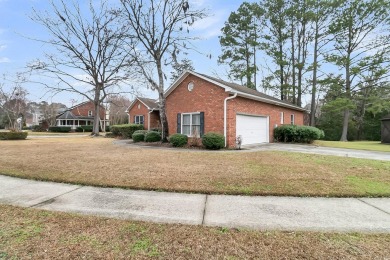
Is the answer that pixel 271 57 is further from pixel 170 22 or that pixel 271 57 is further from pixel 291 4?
pixel 170 22

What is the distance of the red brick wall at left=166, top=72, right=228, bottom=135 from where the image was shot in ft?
43.4

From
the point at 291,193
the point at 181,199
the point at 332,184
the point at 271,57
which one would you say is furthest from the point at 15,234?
the point at 271,57

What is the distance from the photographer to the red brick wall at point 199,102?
13.2m

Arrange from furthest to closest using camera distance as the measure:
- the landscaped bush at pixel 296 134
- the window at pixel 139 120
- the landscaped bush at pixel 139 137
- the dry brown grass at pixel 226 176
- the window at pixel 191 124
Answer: the window at pixel 139 120 → the landscaped bush at pixel 139 137 → the landscaped bush at pixel 296 134 → the window at pixel 191 124 → the dry brown grass at pixel 226 176

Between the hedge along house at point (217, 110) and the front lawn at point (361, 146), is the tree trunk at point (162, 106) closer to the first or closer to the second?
the hedge along house at point (217, 110)

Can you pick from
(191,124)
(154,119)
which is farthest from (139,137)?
(154,119)

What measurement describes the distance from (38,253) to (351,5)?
31880 millimetres

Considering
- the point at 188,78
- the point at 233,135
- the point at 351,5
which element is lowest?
the point at 233,135

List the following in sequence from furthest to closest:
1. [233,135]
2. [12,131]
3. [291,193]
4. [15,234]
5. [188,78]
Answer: [12,131] → [188,78] → [233,135] → [291,193] → [15,234]

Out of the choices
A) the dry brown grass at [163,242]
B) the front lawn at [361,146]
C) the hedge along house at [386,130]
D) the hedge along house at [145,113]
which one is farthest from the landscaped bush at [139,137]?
the hedge along house at [386,130]

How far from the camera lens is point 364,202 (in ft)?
14.5

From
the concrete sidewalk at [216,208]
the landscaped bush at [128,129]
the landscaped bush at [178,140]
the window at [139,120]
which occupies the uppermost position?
the window at [139,120]

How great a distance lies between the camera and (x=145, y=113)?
84.3 ft

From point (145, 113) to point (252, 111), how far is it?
14392 millimetres
